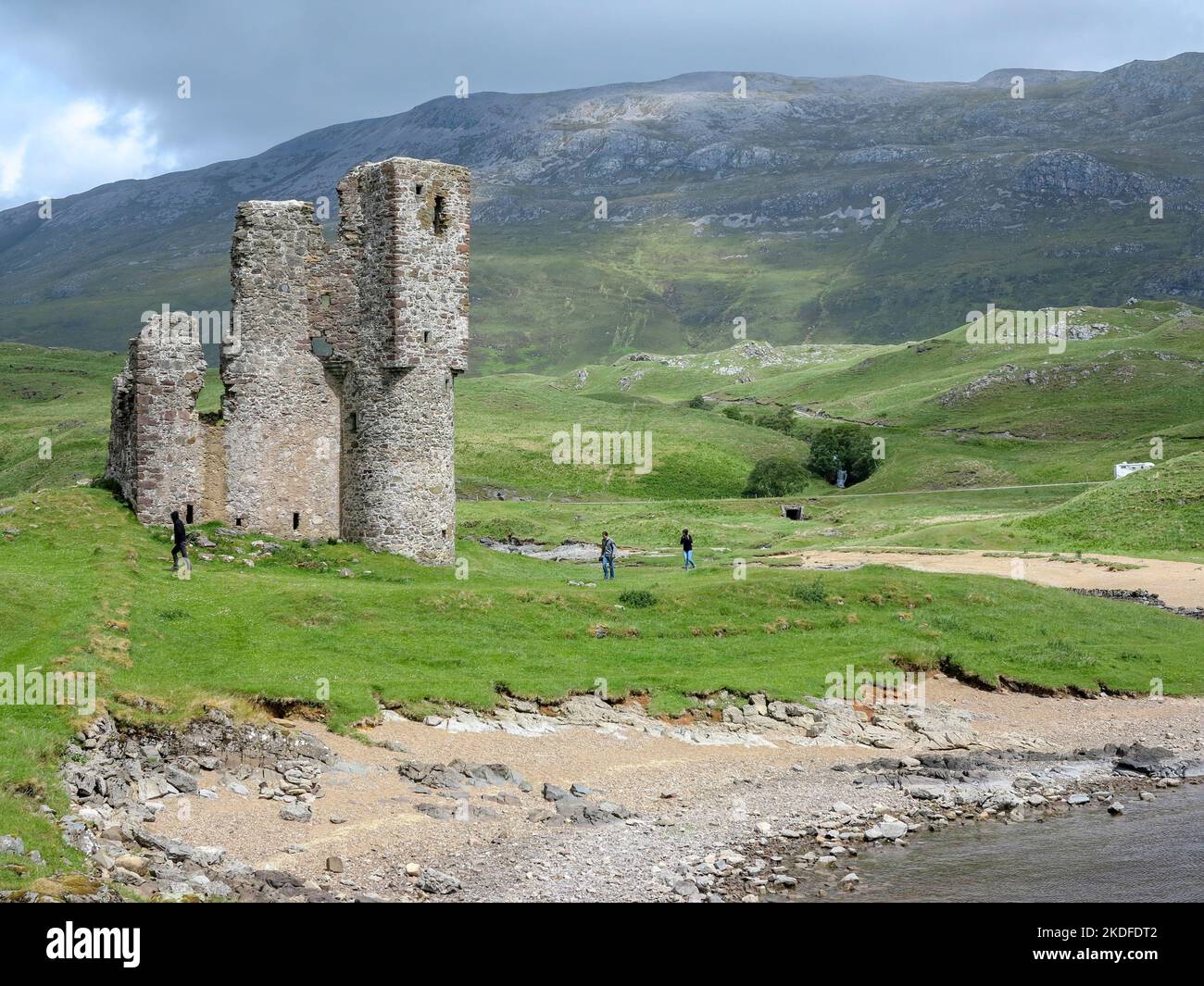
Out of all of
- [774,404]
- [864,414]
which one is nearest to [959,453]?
[864,414]

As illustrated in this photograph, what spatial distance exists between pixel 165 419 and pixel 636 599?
18.7m

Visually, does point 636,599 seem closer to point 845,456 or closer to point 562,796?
point 562,796

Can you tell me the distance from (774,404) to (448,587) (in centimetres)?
15816

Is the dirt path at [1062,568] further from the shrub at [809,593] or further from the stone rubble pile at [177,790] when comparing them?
the stone rubble pile at [177,790]

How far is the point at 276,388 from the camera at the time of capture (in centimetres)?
4778

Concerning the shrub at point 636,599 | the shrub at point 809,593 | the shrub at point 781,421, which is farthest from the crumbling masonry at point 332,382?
the shrub at point 781,421

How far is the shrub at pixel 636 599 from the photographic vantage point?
40844 mm

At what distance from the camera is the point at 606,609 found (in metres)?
39.8

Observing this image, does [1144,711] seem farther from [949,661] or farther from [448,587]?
[448,587]

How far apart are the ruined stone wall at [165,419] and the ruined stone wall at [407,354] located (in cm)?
577

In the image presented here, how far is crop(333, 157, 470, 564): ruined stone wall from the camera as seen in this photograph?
46.5 metres

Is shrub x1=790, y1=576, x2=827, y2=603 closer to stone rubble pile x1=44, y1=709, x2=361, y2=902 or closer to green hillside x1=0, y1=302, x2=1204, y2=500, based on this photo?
stone rubble pile x1=44, y1=709, x2=361, y2=902

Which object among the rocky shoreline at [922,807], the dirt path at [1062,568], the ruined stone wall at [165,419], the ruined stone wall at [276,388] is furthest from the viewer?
the dirt path at [1062,568]

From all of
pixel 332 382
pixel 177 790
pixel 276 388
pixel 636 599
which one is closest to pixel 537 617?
pixel 636 599
